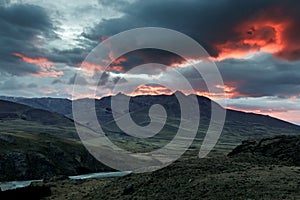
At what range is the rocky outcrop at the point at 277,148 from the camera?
4511 centimetres

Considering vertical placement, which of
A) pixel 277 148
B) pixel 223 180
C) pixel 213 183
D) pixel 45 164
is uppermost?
pixel 277 148

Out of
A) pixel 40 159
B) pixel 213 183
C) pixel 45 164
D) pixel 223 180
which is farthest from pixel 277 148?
pixel 40 159

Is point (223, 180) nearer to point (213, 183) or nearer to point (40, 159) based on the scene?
point (213, 183)

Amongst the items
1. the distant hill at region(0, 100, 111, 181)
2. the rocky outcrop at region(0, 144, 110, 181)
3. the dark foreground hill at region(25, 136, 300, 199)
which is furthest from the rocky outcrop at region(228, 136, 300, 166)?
the distant hill at region(0, 100, 111, 181)

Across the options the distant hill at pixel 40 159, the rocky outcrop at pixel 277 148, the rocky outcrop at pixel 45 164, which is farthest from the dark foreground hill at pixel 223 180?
the distant hill at pixel 40 159

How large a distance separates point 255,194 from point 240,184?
308 cm

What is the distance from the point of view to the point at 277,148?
4872 centimetres

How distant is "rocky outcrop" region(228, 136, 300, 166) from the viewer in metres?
45.1

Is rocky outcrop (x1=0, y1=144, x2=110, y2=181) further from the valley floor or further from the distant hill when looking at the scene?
the valley floor

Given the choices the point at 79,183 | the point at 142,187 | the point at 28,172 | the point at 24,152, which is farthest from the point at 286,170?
the point at 24,152

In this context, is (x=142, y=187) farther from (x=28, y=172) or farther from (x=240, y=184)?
(x=28, y=172)

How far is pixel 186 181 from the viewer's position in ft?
113

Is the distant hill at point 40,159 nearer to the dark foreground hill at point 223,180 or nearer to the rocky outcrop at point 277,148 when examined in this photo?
the dark foreground hill at point 223,180

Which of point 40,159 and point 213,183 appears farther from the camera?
point 40,159
